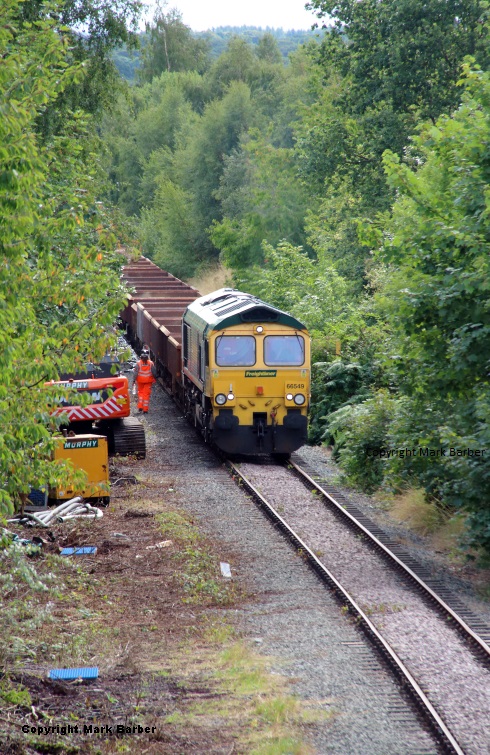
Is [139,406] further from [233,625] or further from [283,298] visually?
[233,625]

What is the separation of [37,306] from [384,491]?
27.2ft

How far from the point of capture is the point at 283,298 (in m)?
28.1

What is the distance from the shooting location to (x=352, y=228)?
2794 centimetres

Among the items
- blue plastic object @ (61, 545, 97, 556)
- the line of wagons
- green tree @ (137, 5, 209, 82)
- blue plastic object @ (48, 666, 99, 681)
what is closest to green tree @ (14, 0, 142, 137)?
the line of wagons

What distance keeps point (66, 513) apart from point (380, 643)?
5.76 m

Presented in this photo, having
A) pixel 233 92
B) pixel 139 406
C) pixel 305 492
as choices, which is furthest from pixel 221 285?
pixel 305 492

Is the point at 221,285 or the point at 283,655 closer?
the point at 283,655

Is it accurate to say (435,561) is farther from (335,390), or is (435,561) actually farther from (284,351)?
(335,390)

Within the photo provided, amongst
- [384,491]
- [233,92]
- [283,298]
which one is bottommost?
[384,491]

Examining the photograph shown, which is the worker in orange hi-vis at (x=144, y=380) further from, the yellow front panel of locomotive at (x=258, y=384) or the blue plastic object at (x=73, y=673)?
the blue plastic object at (x=73, y=673)

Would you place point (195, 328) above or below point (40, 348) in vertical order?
below

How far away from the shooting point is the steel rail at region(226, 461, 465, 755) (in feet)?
22.4

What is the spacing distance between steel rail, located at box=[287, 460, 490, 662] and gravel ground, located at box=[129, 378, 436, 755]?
1065mm

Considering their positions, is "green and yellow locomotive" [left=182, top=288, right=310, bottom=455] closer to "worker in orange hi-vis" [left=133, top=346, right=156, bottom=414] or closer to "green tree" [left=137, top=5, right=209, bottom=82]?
"worker in orange hi-vis" [left=133, top=346, right=156, bottom=414]
